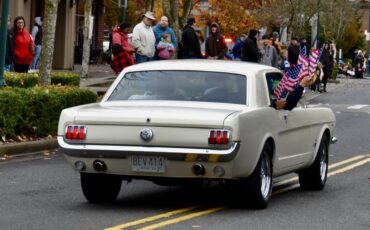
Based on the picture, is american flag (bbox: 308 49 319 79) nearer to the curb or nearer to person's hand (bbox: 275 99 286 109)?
person's hand (bbox: 275 99 286 109)

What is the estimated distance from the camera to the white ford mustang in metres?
9.95

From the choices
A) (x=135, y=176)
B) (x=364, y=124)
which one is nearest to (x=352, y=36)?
(x=364, y=124)

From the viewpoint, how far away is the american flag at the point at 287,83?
1190 centimetres

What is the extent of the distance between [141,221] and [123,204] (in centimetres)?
130

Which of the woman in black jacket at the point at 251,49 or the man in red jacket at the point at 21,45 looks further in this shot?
the woman in black jacket at the point at 251,49

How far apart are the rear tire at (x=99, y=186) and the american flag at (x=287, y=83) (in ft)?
6.81

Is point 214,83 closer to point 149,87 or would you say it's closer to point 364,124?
point 149,87

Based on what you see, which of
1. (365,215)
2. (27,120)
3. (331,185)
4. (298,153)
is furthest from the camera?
(27,120)

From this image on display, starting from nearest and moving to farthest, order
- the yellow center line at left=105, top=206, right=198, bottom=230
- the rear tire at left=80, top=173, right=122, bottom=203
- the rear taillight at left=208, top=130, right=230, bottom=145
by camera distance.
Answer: the yellow center line at left=105, top=206, right=198, bottom=230, the rear taillight at left=208, top=130, right=230, bottom=145, the rear tire at left=80, top=173, right=122, bottom=203

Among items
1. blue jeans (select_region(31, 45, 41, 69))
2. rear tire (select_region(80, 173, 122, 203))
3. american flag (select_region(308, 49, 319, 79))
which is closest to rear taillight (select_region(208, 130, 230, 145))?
rear tire (select_region(80, 173, 122, 203))

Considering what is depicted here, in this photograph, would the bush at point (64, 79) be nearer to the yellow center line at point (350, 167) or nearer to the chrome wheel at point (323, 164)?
the yellow center line at point (350, 167)

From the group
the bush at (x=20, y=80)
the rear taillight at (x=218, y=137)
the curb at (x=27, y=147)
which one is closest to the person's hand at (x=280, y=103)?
the rear taillight at (x=218, y=137)

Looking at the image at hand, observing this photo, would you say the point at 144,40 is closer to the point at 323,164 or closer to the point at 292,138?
the point at 323,164

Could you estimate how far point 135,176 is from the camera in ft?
33.6
